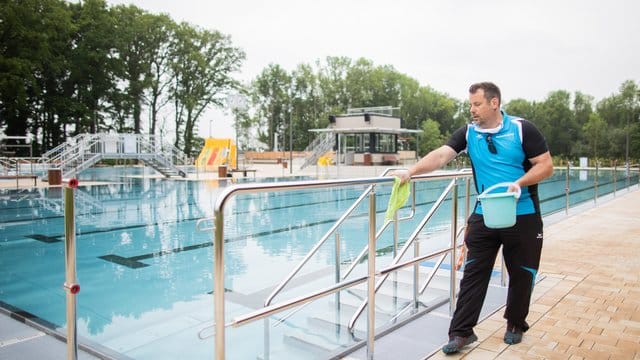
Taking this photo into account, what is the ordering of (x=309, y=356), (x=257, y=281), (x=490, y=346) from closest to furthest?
1. (x=490, y=346)
2. (x=309, y=356)
3. (x=257, y=281)

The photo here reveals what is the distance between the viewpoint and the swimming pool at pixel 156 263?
A: 147 inches

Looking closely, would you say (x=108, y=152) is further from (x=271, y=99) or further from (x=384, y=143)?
(x=271, y=99)

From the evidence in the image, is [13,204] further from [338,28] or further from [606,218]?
[338,28]

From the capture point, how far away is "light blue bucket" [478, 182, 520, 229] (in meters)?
2.54

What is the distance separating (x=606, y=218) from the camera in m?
9.30

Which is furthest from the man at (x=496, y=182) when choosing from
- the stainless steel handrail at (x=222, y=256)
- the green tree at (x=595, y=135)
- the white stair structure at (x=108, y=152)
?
the green tree at (x=595, y=135)

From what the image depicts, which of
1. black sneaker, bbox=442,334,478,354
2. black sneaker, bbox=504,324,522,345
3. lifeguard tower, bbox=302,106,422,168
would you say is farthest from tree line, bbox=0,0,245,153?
black sneaker, bbox=504,324,522,345

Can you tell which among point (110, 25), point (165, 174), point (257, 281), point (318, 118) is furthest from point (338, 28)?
point (257, 281)

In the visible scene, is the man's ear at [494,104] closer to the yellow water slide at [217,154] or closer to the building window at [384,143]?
the yellow water slide at [217,154]

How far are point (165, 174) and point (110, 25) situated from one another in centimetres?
2271

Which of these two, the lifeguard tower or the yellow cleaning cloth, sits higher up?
the lifeguard tower

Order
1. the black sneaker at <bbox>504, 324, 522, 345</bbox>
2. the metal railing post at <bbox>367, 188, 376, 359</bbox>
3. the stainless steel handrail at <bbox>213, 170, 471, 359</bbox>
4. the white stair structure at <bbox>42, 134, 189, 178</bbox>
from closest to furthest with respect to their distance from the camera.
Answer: the stainless steel handrail at <bbox>213, 170, 471, 359</bbox>
the metal railing post at <bbox>367, 188, 376, 359</bbox>
the black sneaker at <bbox>504, 324, 522, 345</bbox>
the white stair structure at <bbox>42, 134, 189, 178</bbox>

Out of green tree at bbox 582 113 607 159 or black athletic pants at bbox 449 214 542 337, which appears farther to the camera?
green tree at bbox 582 113 607 159

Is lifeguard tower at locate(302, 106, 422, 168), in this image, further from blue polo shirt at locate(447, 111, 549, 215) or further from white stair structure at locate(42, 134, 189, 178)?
blue polo shirt at locate(447, 111, 549, 215)
